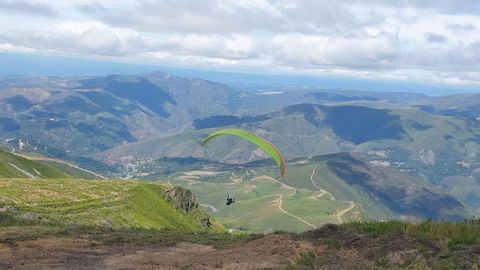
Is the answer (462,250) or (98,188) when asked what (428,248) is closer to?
(462,250)

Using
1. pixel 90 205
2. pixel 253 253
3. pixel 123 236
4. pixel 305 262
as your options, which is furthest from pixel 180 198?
pixel 305 262

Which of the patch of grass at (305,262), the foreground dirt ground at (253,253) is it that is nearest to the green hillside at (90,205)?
the foreground dirt ground at (253,253)

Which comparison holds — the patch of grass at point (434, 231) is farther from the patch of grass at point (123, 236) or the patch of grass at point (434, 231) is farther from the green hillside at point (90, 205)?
the green hillside at point (90, 205)

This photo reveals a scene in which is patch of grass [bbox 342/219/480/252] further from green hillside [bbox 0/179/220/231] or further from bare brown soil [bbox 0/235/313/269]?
green hillside [bbox 0/179/220/231]

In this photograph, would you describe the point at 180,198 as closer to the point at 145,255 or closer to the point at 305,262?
the point at 145,255

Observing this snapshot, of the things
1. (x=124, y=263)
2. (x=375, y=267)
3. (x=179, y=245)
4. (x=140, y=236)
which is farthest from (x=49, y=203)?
(x=375, y=267)

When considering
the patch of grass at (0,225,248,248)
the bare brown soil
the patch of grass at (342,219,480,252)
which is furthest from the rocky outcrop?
the patch of grass at (342,219,480,252)

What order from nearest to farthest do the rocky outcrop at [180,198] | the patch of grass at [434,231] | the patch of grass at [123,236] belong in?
the patch of grass at [434,231]
the patch of grass at [123,236]
the rocky outcrop at [180,198]
